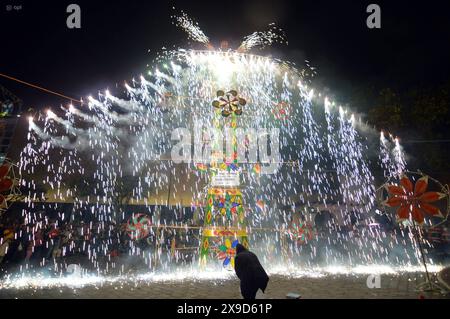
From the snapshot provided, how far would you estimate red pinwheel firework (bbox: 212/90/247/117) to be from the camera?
10.5 m

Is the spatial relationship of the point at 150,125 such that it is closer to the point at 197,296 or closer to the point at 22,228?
the point at 22,228

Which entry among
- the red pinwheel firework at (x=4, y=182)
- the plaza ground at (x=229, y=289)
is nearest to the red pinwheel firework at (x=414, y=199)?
the plaza ground at (x=229, y=289)

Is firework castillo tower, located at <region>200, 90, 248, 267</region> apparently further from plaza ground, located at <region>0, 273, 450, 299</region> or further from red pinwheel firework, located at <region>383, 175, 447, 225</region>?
red pinwheel firework, located at <region>383, 175, 447, 225</region>

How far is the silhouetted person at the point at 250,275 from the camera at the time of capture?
18.5ft

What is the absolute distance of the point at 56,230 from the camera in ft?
43.8

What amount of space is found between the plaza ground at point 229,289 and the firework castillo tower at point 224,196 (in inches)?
48.8

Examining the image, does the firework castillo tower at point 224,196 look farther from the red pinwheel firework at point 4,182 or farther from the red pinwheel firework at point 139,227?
the red pinwheel firework at point 139,227

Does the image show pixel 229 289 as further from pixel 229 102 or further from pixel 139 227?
pixel 139 227

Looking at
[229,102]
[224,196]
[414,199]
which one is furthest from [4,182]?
[414,199]

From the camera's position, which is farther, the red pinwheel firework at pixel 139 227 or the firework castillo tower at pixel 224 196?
the red pinwheel firework at pixel 139 227

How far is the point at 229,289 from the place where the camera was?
26.4 feet

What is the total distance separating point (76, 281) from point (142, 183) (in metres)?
14.8

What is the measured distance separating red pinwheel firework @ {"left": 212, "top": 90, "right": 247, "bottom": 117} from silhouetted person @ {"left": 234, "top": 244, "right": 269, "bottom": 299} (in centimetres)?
574

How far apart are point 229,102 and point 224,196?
129 inches
